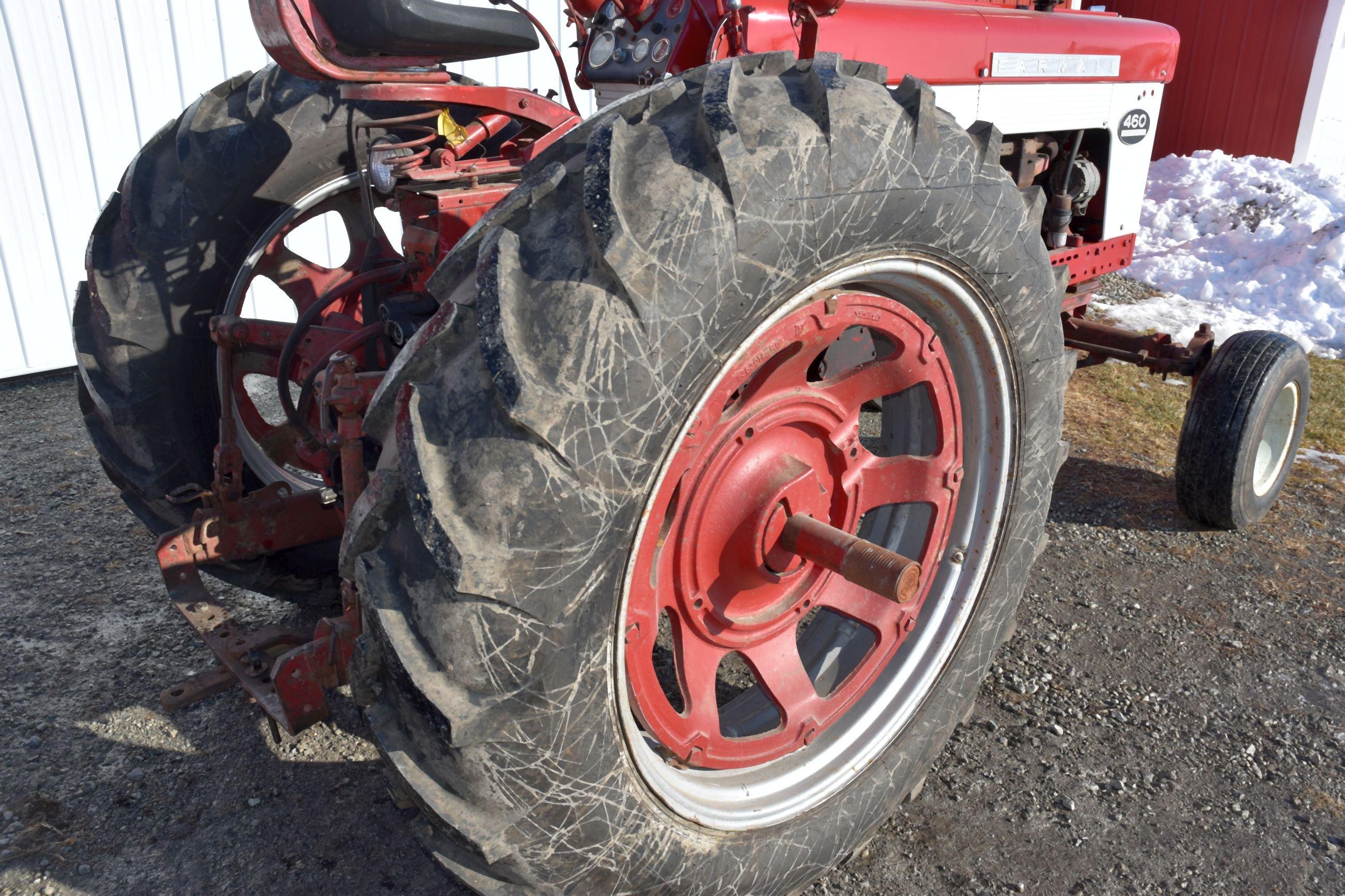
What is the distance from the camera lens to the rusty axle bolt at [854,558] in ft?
5.39

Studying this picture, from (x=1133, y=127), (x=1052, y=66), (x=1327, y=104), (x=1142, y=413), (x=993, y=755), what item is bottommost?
(x=1142, y=413)

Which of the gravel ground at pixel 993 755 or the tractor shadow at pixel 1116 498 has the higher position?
the gravel ground at pixel 993 755

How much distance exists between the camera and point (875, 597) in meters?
2.01

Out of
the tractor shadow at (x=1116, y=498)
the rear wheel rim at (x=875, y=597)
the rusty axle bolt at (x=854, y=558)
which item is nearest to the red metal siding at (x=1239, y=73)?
the tractor shadow at (x=1116, y=498)

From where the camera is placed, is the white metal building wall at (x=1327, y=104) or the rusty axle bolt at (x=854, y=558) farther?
the white metal building wall at (x=1327, y=104)

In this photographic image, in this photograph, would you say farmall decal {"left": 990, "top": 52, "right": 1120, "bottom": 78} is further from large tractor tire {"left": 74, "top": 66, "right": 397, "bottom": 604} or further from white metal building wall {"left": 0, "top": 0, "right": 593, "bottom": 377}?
white metal building wall {"left": 0, "top": 0, "right": 593, "bottom": 377}

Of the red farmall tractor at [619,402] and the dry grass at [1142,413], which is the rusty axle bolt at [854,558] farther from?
the dry grass at [1142,413]

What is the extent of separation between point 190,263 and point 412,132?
0.63 meters

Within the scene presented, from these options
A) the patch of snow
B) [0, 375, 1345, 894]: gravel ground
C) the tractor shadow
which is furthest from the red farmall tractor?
the patch of snow

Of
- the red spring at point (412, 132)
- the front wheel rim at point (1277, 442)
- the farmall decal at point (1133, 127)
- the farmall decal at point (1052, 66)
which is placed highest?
the farmall decal at point (1052, 66)

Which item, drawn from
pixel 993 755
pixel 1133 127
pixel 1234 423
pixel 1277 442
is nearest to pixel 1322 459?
pixel 1277 442

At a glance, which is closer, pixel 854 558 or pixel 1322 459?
pixel 854 558

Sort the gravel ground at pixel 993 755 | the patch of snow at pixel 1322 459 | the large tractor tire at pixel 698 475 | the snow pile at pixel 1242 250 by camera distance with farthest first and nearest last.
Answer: the snow pile at pixel 1242 250, the patch of snow at pixel 1322 459, the gravel ground at pixel 993 755, the large tractor tire at pixel 698 475

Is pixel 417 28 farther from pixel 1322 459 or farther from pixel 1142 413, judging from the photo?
pixel 1322 459
